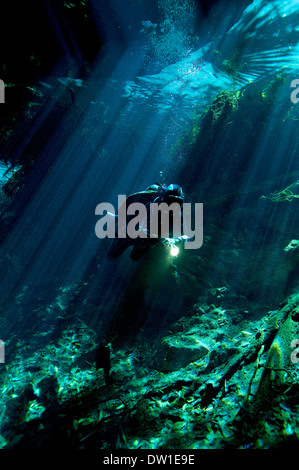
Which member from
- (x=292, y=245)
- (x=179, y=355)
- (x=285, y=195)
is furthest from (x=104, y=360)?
(x=285, y=195)

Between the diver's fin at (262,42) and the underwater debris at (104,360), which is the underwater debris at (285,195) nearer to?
the diver's fin at (262,42)

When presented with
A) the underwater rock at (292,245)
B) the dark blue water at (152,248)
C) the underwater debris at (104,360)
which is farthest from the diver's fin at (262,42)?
the underwater debris at (104,360)

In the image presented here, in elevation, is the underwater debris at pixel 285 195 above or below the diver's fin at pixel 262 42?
below

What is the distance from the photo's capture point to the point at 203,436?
7.20 feet

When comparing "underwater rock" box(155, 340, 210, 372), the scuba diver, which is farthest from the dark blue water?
the scuba diver

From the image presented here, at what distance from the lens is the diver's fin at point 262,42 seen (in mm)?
7148

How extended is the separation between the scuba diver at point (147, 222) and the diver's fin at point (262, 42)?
808 centimetres

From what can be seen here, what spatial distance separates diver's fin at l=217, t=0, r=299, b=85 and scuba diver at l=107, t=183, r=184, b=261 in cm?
808

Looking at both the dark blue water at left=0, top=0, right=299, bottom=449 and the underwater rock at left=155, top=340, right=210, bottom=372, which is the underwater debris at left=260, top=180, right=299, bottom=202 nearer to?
the dark blue water at left=0, top=0, right=299, bottom=449

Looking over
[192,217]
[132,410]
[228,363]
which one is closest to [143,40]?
[192,217]

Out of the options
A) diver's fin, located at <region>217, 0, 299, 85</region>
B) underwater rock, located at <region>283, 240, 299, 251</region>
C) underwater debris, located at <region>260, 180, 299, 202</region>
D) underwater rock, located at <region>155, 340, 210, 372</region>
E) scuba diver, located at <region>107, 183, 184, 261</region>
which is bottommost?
underwater rock, located at <region>155, 340, 210, 372</region>

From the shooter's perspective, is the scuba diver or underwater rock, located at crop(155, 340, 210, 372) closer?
underwater rock, located at crop(155, 340, 210, 372)

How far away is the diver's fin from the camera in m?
7.15
